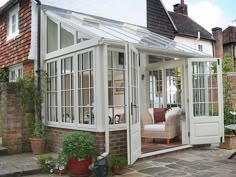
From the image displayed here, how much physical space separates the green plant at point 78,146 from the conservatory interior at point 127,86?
0.42 meters

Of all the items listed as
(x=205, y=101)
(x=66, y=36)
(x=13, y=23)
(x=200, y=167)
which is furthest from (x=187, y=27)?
(x=200, y=167)

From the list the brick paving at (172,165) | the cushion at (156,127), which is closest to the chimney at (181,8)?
the cushion at (156,127)

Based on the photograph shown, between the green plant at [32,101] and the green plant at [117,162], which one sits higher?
the green plant at [32,101]

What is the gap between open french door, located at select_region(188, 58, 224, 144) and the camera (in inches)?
303

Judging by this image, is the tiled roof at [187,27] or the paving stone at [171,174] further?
the tiled roof at [187,27]

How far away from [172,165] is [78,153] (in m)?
2.06

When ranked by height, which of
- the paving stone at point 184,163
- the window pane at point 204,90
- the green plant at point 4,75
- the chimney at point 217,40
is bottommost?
the paving stone at point 184,163

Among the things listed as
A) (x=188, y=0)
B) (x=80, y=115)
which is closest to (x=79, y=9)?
(x=80, y=115)

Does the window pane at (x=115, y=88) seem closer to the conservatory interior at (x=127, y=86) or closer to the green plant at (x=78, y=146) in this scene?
the conservatory interior at (x=127, y=86)

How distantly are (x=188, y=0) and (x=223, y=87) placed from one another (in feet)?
49.1

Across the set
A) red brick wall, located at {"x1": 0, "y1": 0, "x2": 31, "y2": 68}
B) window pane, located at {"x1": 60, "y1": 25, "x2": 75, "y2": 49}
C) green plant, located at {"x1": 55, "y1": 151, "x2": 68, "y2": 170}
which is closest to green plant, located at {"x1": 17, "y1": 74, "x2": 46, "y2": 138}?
red brick wall, located at {"x1": 0, "y1": 0, "x2": 31, "y2": 68}

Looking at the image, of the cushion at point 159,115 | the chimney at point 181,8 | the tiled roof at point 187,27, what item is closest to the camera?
the cushion at point 159,115

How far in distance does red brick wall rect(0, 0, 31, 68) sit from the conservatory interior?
0.59 metres

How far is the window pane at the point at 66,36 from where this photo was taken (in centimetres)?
701
